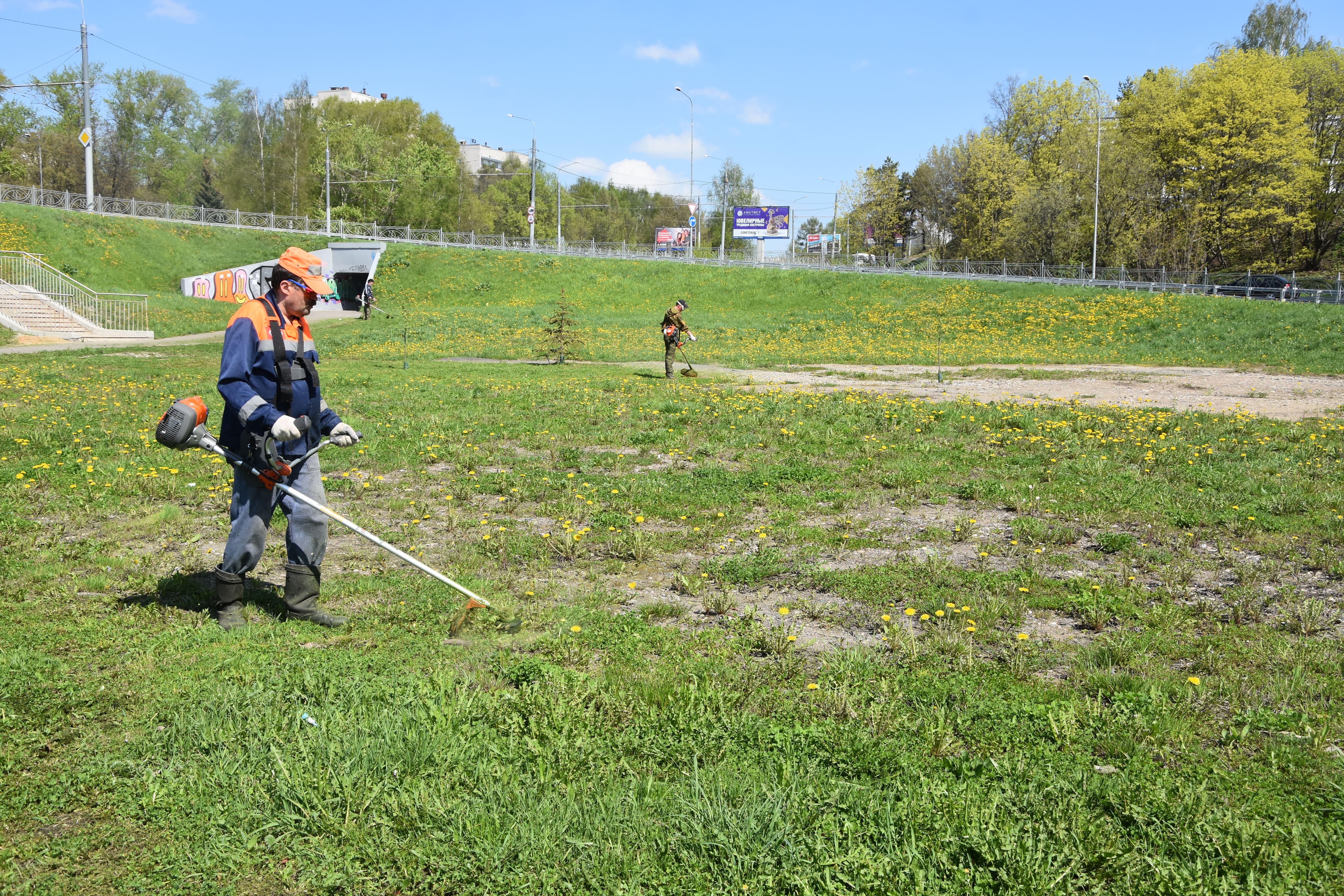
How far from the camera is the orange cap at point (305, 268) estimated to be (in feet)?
16.9

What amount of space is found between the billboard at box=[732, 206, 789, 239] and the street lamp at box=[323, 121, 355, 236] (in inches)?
1102

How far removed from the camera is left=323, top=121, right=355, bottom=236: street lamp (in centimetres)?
5950

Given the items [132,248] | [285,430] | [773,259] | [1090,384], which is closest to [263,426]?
[285,430]

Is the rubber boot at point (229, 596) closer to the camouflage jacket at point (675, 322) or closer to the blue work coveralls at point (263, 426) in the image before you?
the blue work coveralls at point (263, 426)

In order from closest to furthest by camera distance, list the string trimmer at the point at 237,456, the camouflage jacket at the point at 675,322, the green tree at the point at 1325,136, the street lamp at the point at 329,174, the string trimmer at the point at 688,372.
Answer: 1. the string trimmer at the point at 237,456
2. the camouflage jacket at the point at 675,322
3. the string trimmer at the point at 688,372
4. the green tree at the point at 1325,136
5. the street lamp at the point at 329,174

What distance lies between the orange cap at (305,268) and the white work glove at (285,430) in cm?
86

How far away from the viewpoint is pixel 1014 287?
39406 millimetres

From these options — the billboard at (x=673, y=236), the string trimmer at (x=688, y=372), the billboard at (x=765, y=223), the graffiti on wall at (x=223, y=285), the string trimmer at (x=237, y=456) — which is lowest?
the string trimmer at (x=237, y=456)

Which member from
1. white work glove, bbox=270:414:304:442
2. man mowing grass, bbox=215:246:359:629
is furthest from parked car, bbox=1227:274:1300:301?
white work glove, bbox=270:414:304:442

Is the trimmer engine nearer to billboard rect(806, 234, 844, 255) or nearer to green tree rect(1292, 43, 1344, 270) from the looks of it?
green tree rect(1292, 43, 1344, 270)

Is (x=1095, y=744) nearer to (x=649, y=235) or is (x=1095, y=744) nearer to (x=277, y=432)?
(x=277, y=432)

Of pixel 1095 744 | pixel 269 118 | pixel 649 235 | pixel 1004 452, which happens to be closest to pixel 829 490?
pixel 1004 452

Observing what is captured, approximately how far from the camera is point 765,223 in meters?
68.1

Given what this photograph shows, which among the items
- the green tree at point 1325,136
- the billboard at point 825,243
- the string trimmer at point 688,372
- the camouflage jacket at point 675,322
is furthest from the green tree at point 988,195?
the camouflage jacket at point 675,322
